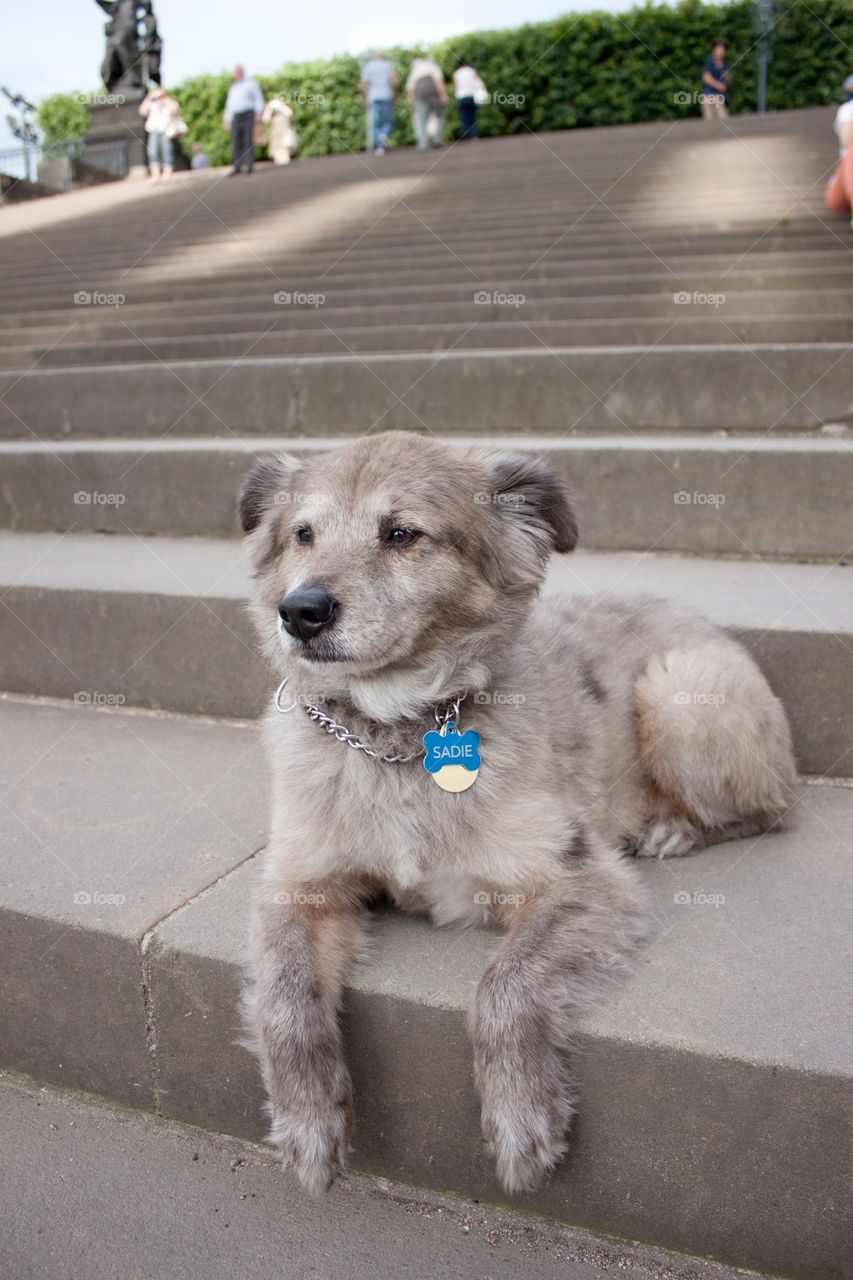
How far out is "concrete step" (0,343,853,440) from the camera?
5.20m

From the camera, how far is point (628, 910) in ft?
8.05

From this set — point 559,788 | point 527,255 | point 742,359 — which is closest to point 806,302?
point 742,359

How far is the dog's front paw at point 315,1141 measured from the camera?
2146 millimetres

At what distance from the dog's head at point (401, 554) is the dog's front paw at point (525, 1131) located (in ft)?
3.27

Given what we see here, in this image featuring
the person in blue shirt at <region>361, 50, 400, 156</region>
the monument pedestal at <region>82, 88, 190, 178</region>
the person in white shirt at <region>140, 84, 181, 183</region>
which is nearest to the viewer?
the person in white shirt at <region>140, 84, 181, 183</region>

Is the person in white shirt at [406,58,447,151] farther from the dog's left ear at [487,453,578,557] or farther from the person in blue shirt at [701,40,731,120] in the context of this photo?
the dog's left ear at [487,453,578,557]

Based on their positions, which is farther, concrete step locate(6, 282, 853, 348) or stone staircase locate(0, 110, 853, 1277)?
concrete step locate(6, 282, 853, 348)

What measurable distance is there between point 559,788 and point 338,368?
12.2ft

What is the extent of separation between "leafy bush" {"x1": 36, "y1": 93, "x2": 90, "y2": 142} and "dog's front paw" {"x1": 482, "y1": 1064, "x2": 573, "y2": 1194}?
33.8 meters

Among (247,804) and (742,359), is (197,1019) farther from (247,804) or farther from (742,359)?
(742,359)

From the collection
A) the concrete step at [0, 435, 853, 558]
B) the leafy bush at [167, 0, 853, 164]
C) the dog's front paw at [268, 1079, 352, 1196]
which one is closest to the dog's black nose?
the dog's front paw at [268, 1079, 352, 1196]

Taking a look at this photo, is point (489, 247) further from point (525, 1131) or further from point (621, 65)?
point (621, 65)

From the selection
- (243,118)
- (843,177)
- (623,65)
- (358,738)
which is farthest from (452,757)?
(623,65)

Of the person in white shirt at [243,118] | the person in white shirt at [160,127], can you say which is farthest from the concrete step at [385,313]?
the person in white shirt at [160,127]
